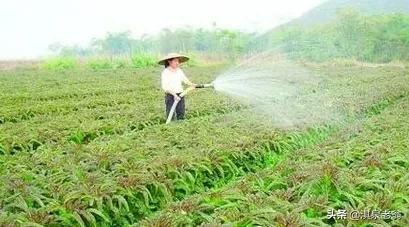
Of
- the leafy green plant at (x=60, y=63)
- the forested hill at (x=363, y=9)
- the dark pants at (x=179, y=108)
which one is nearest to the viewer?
the dark pants at (x=179, y=108)

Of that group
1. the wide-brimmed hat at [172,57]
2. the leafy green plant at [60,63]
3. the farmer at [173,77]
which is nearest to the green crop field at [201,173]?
the farmer at [173,77]

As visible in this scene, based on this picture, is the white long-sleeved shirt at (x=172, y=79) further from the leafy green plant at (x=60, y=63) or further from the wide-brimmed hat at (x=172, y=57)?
the leafy green plant at (x=60, y=63)

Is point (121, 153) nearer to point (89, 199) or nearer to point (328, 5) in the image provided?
point (89, 199)

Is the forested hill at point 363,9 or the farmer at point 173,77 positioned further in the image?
the forested hill at point 363,9

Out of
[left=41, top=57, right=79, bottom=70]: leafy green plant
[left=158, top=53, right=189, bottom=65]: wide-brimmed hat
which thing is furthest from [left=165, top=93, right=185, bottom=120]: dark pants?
[left=41, top=57, right=79, bottom=70]: leafy green plant

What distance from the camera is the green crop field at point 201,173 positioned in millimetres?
4539

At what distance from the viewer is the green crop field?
4.54 metres

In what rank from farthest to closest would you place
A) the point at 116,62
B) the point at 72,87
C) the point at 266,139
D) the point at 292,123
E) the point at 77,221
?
1. the point at 116,62
2. the point at 72,87
3. the point at 292,123
4. the point at 266,139
5. the point at 77,221

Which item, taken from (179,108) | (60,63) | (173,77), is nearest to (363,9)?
(60,63)

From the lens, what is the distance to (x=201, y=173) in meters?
6.59

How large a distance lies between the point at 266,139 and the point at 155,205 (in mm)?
2874

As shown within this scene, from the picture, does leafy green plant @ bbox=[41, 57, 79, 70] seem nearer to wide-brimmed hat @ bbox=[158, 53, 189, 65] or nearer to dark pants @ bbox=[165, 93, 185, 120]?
dark pants @ bbox=[165, 93, 185, 120]

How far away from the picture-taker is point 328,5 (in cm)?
13325

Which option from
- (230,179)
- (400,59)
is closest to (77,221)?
(230,179)
